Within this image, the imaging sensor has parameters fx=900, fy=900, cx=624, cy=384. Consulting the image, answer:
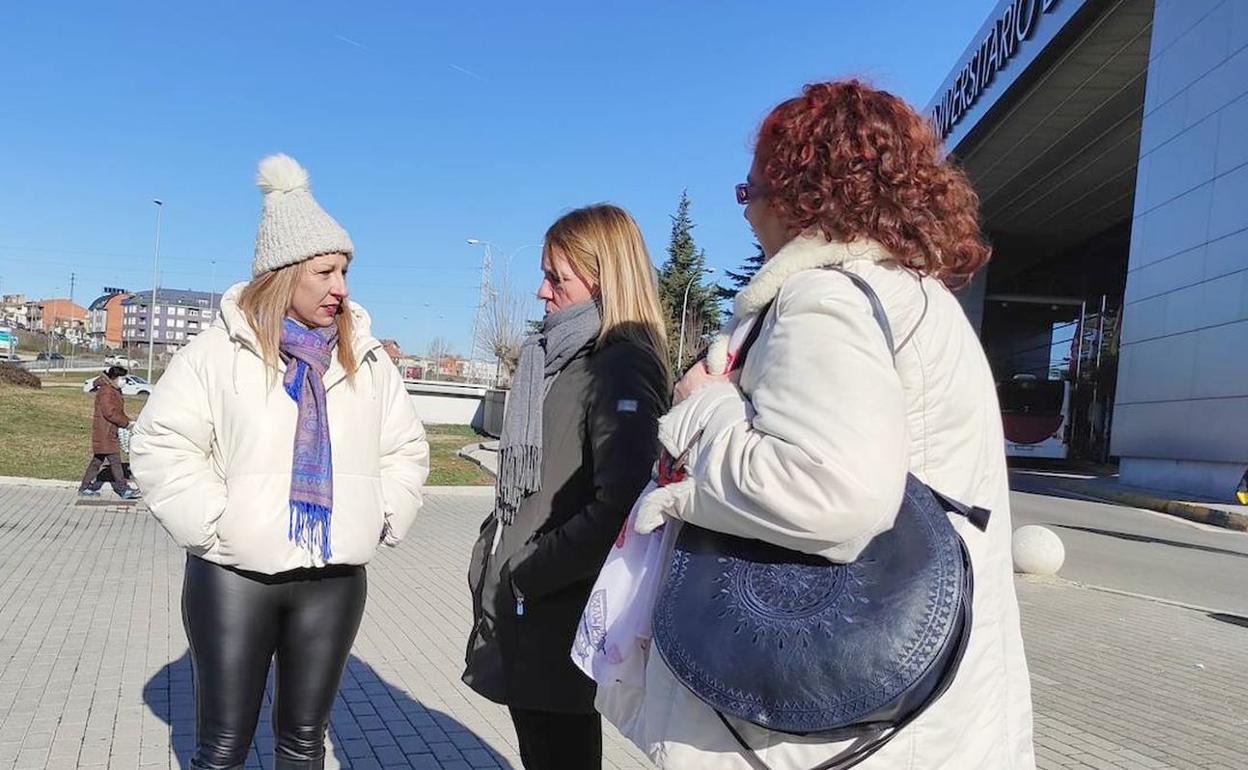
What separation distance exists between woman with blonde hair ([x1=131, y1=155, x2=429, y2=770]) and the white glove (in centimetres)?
139

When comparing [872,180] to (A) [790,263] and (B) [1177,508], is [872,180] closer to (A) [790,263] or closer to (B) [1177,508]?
(A) [790,263]

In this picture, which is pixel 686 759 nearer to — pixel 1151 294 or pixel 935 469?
pixel 935 469

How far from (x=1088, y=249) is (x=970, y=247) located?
177 feet

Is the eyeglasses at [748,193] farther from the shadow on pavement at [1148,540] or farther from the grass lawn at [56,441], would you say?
the shadow on pavement at [1148,540]

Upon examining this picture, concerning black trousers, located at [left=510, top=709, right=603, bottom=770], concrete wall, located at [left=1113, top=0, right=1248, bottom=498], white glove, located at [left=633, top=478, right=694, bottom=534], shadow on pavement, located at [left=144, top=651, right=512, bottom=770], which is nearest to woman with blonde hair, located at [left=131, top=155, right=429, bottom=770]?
black trousers, located at [left=510, top=709, right=603, bottom=770]

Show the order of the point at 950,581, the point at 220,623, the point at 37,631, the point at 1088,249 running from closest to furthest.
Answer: the point at 950,581 → the point at 220,623 → the point at 37,631 → the point at 1088,249

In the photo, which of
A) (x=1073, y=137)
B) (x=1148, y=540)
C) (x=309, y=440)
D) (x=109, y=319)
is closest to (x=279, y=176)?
(x=309, y=440)

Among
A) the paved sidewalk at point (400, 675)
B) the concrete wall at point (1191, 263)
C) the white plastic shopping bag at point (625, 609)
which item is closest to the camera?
the white plastic shopping bag at point (625, 609)

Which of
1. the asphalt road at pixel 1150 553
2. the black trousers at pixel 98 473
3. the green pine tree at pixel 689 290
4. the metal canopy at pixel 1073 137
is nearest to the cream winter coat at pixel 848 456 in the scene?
the asphalt road at pixel 1150 553

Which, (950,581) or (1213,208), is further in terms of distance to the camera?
(1213,208)

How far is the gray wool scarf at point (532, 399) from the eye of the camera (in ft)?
7.98

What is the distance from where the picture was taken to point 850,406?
4.48ft

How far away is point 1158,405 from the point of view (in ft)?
73.3

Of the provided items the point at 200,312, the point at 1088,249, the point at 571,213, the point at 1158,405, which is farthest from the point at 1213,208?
the point at 200,312
